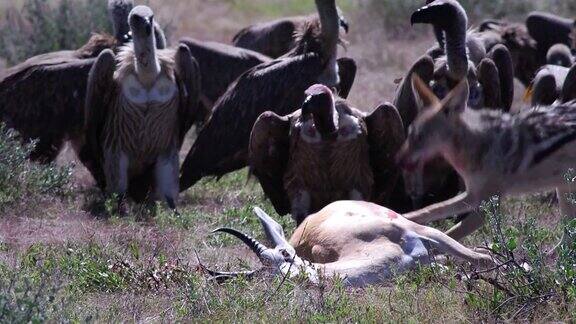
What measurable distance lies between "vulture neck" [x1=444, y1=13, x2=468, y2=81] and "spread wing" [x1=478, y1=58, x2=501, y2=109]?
134 mm

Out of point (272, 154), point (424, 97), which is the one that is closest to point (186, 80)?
point (272, 154)

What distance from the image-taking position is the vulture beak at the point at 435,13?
9945mm

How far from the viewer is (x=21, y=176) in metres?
9.62

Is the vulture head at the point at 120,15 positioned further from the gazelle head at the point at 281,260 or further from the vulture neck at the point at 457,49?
the gazelle head at the point at 281,260

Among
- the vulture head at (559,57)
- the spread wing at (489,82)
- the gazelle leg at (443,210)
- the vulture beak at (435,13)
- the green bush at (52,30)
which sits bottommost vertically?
the green bush at (52,30)

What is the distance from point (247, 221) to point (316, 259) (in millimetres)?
2316

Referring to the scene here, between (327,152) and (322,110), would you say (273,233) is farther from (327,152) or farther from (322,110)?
(327,152)

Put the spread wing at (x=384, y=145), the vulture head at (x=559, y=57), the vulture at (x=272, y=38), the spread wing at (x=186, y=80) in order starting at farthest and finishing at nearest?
the vulture at (x=272, y=38), the vulture head at (x=559, y=57), the spread wing at (x=186, y=80), the spread wing at (x=384, y=145)

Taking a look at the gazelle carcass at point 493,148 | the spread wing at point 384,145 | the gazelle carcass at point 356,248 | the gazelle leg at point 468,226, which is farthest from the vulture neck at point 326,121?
the gazelle carcass at point 356,248

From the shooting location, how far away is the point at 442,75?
9.99 meters

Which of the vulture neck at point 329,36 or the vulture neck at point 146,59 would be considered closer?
the vulture neck at point 146,59

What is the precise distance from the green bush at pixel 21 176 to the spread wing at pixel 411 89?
249cm

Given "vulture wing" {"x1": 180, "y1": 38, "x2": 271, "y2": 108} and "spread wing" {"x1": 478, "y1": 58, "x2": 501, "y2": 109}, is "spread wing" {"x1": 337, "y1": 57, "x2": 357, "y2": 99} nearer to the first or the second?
"spread wing" {"x1": 478, "y1": 58, "x2": 501, "y2": 109}

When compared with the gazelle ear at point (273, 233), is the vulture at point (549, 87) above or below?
below
